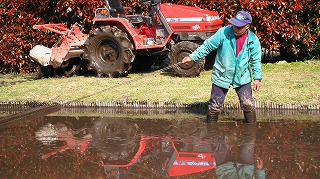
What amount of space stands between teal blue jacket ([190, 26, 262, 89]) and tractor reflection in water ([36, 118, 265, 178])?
661 mm

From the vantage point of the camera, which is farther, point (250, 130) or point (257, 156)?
point (250, 130)

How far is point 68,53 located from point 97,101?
3340 mm

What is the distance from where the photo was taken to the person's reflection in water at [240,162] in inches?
248

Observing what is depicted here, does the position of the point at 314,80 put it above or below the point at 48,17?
below

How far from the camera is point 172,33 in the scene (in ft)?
43.2

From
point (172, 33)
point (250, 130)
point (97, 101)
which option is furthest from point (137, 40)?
point (250, 130)

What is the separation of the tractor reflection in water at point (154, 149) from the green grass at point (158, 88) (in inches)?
54.4

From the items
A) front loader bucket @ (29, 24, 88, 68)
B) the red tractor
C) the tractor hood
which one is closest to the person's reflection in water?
the red tractor

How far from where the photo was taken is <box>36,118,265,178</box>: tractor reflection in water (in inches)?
258

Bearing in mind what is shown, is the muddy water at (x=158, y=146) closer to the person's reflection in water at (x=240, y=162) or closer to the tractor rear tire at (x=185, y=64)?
the person's reflection in water at (x=240, y=162)

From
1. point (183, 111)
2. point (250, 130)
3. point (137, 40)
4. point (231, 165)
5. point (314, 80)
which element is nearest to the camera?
point (231, 165)

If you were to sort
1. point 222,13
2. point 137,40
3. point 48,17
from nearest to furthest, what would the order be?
1. point 137,40
2. point 222,13
3. point 48,17

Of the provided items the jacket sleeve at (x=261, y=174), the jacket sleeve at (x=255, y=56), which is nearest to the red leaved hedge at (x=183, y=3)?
the jacket sleeve at (x=255, y=56)

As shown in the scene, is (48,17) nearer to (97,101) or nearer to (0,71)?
(0,71)
